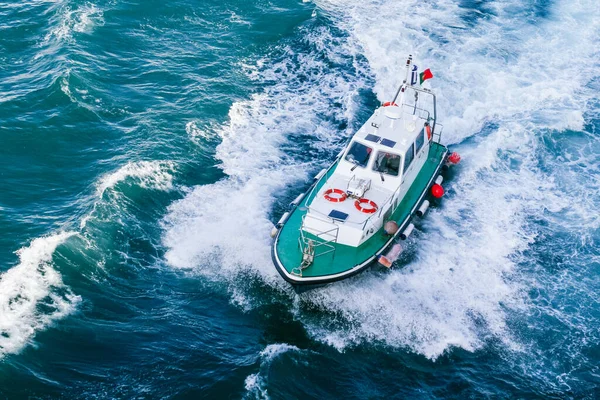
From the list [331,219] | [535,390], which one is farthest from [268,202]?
[535,390]

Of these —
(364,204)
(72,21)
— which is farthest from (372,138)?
(72,21)

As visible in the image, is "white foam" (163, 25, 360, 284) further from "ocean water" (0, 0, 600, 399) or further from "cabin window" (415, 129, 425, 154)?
"cabin window" (415, 129, 425, 154)

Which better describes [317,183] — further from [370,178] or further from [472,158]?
[472,158]

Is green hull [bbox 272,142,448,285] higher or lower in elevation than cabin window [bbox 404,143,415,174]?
lower

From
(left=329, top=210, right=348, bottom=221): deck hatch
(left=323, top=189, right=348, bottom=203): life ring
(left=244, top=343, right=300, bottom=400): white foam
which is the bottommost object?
(left=244, top=343, right=300, bottom=400): white foam

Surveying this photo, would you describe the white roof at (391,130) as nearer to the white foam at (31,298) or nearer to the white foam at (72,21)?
the white foam at (31,298)

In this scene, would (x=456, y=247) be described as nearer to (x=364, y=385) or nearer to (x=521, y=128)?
(x=364, y=385)

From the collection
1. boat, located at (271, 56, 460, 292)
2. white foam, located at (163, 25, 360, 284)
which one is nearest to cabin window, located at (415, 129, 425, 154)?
boat, located at (271, 56, 460, 292)
